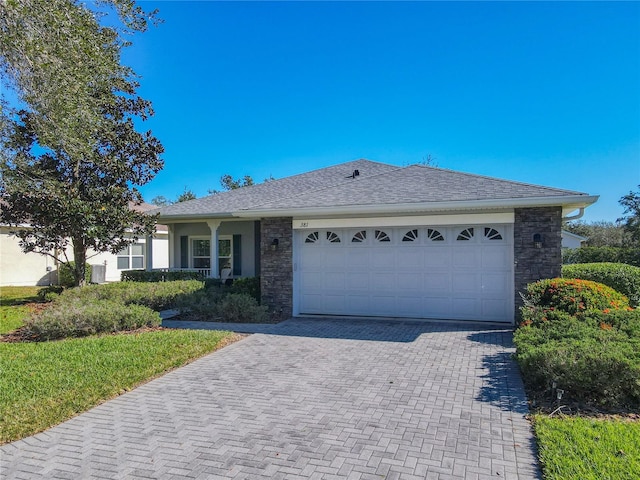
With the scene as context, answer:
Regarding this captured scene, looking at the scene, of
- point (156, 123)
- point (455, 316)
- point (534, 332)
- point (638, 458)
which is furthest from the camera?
point (156, 123)

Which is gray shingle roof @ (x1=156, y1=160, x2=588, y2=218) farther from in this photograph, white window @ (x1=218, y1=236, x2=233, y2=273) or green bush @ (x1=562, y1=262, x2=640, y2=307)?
green bush @ (x1=562, y1=262, x2=640, y2=307)

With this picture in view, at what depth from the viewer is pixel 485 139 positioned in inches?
819

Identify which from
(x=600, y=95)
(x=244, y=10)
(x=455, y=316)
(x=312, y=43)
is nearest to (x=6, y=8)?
(x=244, y=10)

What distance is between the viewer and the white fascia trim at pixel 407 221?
938 cm

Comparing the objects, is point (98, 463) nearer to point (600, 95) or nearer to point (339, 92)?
point (339, 92)

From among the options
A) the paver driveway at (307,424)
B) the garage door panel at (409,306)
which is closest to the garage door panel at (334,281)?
the garage door panel at (409,306)

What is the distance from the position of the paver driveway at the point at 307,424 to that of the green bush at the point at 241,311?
327 cm

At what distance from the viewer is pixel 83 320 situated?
8.69 metres

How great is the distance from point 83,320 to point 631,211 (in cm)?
3478

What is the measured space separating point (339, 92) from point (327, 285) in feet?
26.4

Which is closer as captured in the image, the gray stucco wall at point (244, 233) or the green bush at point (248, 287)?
the green bush at point (248, 287)

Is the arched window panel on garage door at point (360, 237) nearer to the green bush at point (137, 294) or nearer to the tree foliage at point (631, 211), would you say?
the green bush at point (137, 294)

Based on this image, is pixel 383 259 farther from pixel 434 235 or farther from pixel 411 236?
pixel 434 235

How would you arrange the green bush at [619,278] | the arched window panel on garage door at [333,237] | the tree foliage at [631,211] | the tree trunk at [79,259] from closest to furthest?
1. the arched window panel on garage door at [333,237]
2. the green bush at [619,278]
3. the tree trunk at [79,259]
4. the tree foliage at [631,211]
